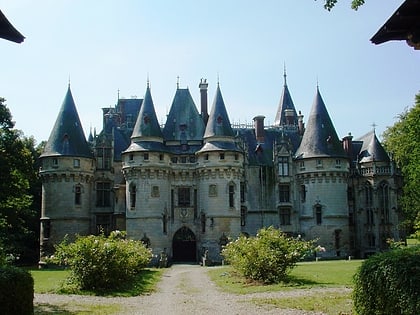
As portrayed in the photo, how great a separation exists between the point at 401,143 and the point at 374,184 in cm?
436

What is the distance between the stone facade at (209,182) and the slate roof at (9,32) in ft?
117

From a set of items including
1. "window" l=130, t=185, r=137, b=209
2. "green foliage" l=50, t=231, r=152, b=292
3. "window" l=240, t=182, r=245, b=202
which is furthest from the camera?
"window" l=240, t=182, r=245, b=202

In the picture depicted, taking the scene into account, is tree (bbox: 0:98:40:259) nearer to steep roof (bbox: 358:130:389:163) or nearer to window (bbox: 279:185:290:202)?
window (bbox: 279:185:290:202)

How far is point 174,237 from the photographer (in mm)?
44938

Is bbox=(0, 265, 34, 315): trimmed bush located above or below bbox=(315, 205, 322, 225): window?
below

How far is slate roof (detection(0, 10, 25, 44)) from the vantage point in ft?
24.5

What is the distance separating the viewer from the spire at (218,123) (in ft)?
148

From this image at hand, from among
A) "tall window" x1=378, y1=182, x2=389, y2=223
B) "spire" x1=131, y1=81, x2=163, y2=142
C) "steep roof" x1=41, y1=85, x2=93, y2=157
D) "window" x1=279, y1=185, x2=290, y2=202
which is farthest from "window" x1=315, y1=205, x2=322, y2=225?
"steep roof" x1=41, y1=85, x2=93, y2=157

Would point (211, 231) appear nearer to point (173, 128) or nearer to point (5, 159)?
point (173, 128)

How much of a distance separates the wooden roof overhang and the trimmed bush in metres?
7.72

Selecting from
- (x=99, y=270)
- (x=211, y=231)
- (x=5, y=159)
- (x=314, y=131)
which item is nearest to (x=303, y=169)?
(x=314, y=131)

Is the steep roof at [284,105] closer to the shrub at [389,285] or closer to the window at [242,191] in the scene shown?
the window at [242,191]

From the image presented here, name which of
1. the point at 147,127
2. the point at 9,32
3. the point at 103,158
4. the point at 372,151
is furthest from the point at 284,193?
the point at 9,32

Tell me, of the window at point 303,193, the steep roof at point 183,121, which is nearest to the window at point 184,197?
the steep roof at point 183,121
